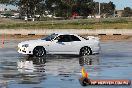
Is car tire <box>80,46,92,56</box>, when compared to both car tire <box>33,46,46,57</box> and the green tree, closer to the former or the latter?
car tire <box>33,46,46,57</box>

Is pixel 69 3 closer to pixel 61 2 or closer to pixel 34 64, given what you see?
pixel 61 2

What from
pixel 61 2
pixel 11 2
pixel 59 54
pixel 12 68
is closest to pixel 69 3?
pixel 61 2

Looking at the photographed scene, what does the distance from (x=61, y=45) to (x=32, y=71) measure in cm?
803

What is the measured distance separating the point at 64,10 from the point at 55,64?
104785 mm

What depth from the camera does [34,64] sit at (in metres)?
23.0

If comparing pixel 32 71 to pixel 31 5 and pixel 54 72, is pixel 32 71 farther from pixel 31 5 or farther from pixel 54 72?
pixel 31 5

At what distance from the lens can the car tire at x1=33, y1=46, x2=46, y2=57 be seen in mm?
27109

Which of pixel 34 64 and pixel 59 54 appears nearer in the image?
pixel 34 64

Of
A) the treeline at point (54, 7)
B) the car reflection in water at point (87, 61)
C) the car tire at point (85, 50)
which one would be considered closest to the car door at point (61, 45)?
the car tire at point (85, 50)

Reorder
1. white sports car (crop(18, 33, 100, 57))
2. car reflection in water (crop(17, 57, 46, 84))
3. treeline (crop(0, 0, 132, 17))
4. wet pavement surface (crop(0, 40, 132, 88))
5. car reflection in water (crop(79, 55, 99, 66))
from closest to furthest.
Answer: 1. wet pavement surface (crop(0, 40, 132, 88))
2. car reflection in water (crop(17, 57, 46, 84))
3. car reflection in water (crop(79, 55, 99, 66))
4. white sports car (crop(18, 33, 100, 57))
5. treeline (crop(0, 0, 132, 17))

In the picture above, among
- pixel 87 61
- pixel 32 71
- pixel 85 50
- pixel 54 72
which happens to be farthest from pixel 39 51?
pixel 54 72

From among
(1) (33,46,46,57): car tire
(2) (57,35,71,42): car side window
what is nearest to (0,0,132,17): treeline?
(2) (57,35,71,42): car side window

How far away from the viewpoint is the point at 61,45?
2769cm

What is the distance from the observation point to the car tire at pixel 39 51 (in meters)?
27.1
